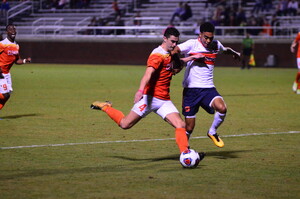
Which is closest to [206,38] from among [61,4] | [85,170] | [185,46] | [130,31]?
[185,46]

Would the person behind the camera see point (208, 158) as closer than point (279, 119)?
Yes

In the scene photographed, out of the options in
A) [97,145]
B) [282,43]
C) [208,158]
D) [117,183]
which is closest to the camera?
[117,183]

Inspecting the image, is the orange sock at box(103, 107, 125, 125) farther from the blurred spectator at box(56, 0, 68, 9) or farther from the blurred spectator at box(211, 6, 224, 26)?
the blurred spectator at box(56, 0, 68, 9)

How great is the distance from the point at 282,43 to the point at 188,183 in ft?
104

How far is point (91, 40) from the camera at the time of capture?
4406 centimetres

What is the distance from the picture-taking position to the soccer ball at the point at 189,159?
9016 millimetres

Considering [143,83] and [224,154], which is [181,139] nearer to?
[143,83]

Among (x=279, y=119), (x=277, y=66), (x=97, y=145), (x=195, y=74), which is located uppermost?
(x=195, y=74)

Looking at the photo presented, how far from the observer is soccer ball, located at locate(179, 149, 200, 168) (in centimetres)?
902

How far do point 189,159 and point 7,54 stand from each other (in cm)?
798

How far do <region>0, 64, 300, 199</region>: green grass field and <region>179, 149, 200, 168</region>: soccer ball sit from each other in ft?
0.29

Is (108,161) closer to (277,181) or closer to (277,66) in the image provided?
(277,181)

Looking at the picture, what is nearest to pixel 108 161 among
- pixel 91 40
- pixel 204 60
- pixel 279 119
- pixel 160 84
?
pixel 160 84

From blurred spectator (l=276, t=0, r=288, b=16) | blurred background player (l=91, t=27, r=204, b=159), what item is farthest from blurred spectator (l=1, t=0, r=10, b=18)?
blurred background player (l=91, t=27, r=204, b=159)
